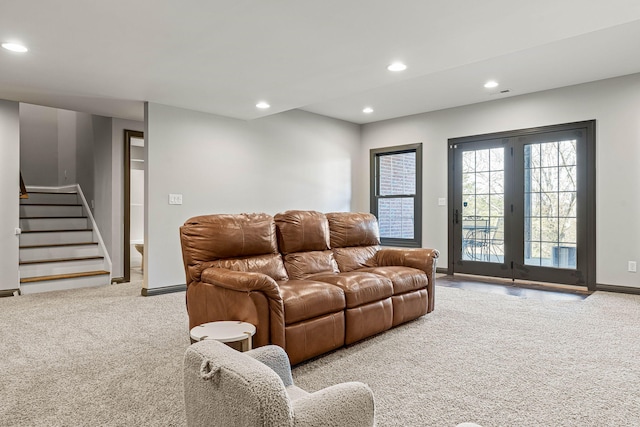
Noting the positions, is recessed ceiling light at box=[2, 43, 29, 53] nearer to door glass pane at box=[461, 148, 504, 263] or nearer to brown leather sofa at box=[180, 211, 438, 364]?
brown leather sofa at box=[180, 211, 438, 364]

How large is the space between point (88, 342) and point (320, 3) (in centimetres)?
301

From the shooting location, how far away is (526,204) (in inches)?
217

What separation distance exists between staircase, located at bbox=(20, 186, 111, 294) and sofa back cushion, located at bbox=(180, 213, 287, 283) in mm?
→ 3414

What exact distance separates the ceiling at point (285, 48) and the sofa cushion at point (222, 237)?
4.59ft

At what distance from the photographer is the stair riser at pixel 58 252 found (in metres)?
5.56

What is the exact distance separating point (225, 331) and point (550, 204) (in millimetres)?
4889

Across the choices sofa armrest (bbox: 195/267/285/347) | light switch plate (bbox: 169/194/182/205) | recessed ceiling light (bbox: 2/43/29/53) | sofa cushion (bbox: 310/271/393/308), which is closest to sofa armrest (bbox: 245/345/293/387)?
sofa armrest (bbox: 195/267/285/347)

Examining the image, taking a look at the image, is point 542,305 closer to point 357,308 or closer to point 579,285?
point 579,285

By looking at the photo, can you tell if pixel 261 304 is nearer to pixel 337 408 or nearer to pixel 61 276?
pixel 337 408

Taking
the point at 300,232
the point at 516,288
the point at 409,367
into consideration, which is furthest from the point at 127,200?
the point at 516,288

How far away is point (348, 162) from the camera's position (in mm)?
7238

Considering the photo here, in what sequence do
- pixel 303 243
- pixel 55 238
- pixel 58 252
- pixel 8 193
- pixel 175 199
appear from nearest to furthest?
pixel 303 243
pixel 8 193
pixel 175 199
pixel 58 252
pixel 55 238

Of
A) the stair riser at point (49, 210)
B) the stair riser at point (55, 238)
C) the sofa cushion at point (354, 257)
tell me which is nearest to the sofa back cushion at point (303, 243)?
the sofa cushion at point (354, 257)

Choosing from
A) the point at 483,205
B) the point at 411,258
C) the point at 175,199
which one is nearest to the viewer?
the point at 411,258
